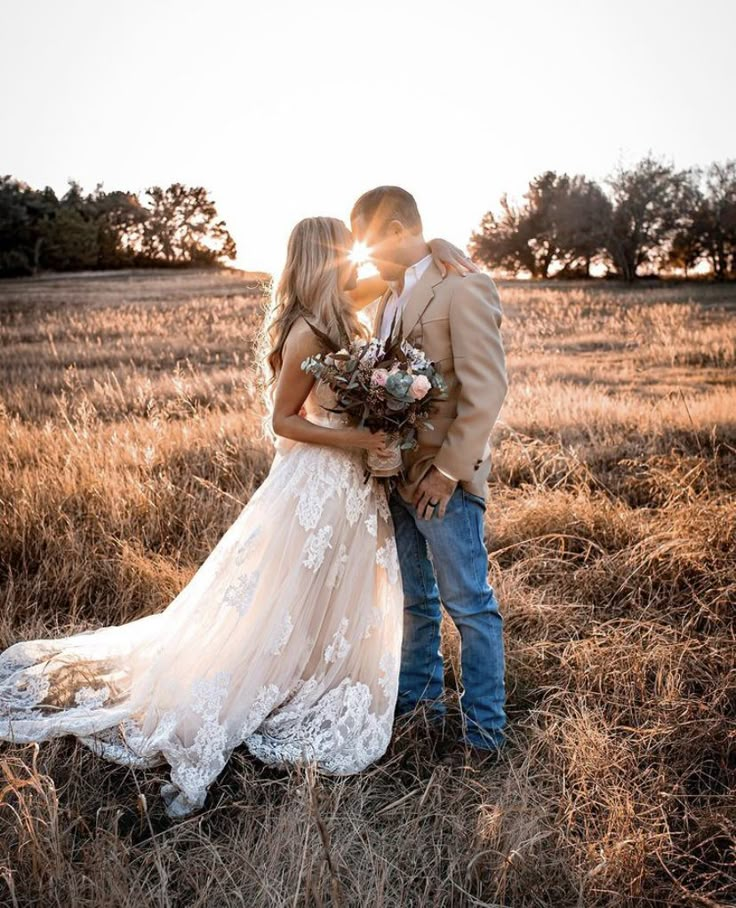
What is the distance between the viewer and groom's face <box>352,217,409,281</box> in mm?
2797

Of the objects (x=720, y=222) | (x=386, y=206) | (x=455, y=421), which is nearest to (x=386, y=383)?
(x=455, y=421)

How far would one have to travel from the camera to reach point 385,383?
8.13 ft

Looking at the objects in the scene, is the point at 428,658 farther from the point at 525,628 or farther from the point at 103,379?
the point at 103,379

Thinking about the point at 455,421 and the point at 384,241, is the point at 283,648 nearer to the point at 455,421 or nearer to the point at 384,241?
the point at 455,421

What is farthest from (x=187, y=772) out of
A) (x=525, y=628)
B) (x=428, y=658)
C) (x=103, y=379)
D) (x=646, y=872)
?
(x=103, y=379)

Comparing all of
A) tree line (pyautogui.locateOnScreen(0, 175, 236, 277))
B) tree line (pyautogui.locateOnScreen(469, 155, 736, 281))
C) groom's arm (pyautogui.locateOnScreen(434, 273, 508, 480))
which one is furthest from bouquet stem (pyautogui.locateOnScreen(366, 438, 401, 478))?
tree line (pyautogui.locateOnScreen(469, 155, 736, 281))

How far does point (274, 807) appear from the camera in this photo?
8.68 feet

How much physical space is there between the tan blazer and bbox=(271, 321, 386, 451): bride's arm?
0.24 metres

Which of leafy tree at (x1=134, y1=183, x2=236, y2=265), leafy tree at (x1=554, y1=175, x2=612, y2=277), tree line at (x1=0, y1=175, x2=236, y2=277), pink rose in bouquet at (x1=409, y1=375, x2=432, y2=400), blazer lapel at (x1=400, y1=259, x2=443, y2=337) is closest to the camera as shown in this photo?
pink rose in bouquet at (x1=409, y1=375, x2=432, y2=400)

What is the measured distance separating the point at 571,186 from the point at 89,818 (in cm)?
4386

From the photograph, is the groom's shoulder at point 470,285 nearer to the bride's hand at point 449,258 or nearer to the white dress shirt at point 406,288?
the bride's hand at point 449,258

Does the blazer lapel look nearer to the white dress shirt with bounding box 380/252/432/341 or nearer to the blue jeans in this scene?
the white dress shirt with bounding box 380/252/432/341

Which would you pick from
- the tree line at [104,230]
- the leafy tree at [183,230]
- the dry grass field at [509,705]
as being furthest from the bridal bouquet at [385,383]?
the leafy tree at [183,230]

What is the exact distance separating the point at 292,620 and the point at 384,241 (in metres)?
1.48
